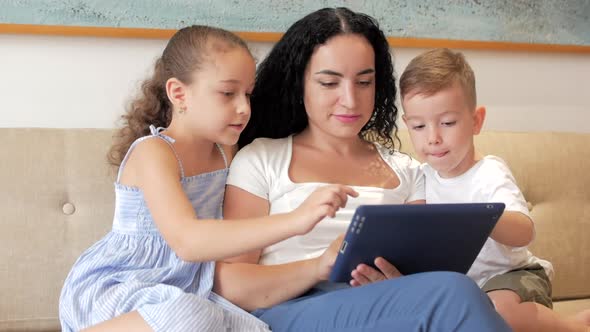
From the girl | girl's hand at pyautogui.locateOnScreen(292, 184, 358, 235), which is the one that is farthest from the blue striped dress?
girl's hand at pyautogui.locateOnScreen(292, 184, 358, 235)

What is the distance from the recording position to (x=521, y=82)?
2.34 meters

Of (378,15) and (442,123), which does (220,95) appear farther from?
(378,15)

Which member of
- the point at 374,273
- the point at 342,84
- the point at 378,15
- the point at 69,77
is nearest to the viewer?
the point at 374,273

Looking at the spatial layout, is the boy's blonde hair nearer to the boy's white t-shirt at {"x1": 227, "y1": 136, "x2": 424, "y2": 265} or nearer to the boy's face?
the boy's face

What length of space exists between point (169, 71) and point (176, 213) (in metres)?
0.36

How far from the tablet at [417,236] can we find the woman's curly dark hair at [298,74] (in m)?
0.50

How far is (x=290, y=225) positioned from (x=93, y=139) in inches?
30.9

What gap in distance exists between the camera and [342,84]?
→ 151 centimetres

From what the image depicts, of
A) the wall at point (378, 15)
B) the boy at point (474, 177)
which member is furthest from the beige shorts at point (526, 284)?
the wall at point (378, 15)

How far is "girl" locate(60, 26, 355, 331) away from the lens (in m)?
1.25

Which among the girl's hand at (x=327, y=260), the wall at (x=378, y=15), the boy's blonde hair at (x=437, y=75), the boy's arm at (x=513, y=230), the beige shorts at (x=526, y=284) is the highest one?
the wall at (x=378, y=15)

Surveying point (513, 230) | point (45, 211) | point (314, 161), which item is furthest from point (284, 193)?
point (45, 211)

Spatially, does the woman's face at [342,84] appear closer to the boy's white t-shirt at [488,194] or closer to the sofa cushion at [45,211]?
the boy's white t-shirt at [488,194]

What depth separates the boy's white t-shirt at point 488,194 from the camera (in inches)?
59.0
